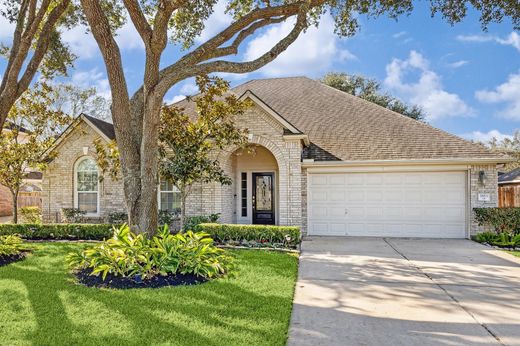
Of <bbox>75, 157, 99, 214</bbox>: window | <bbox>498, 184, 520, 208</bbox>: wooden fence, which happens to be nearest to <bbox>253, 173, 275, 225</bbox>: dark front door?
<bbox>75, 157, 99, 214</bbox>: window

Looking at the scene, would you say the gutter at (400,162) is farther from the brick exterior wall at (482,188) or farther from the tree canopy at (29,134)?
the tree canopy at (29,134)

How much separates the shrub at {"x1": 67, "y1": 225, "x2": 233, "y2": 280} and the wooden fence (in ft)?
48.3

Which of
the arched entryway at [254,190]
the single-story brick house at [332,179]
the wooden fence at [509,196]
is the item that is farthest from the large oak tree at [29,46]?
the wooden fence at [509,196]

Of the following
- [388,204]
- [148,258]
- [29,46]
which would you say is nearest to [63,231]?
[29,46]

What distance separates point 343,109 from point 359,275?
1041 centimetres

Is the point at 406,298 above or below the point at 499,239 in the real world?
below

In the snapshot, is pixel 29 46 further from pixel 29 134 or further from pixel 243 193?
pixel 243 193

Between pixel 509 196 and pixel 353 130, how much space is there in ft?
28.0

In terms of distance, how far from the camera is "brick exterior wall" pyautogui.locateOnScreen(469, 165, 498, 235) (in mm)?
11805

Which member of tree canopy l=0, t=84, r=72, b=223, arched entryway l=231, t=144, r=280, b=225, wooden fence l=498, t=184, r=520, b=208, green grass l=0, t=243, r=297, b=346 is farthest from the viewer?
wooden fence l=498, t=184, r=520, b=208

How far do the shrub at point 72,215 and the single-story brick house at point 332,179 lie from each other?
0.41 meters

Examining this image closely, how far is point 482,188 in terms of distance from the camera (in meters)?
11.8

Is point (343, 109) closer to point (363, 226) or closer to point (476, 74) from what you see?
point (363, 226)

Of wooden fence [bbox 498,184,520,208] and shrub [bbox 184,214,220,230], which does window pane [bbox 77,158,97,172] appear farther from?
wooden fence [bbox 498,184,520,208]
